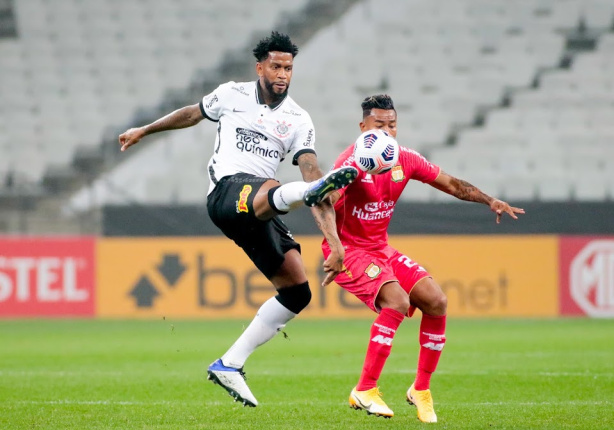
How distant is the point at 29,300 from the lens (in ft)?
52.5

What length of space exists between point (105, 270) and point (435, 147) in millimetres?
7397

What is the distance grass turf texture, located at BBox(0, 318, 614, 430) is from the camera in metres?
6.82

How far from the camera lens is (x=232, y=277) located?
1611cm

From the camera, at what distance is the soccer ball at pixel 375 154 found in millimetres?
6477

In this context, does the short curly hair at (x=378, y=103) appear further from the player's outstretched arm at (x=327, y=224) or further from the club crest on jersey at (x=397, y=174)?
the player's outstretched arm at (x=327, y=224)

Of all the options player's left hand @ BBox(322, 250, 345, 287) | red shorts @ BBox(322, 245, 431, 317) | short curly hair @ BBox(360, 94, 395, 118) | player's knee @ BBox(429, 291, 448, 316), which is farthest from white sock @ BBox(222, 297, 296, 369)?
short curly hair @ BBox(360, 94, 395, 118)

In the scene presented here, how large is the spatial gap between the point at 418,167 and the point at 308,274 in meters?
8.88

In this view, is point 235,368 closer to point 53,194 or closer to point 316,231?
point 316,231

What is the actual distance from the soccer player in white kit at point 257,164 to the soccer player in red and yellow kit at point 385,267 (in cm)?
33

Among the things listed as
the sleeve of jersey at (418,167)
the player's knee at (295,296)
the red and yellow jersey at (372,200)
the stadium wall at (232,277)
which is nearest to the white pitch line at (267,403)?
the player's knee at (295,296)

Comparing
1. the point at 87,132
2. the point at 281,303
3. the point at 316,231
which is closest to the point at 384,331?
the point at 281,303

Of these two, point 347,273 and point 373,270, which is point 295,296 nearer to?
point 347,273

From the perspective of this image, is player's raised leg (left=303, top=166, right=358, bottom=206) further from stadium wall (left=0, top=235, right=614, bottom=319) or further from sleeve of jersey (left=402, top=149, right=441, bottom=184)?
stadium wall (left=0, top=235, right=614, bottom=319)

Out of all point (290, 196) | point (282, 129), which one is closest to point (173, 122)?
point (282, 129)
